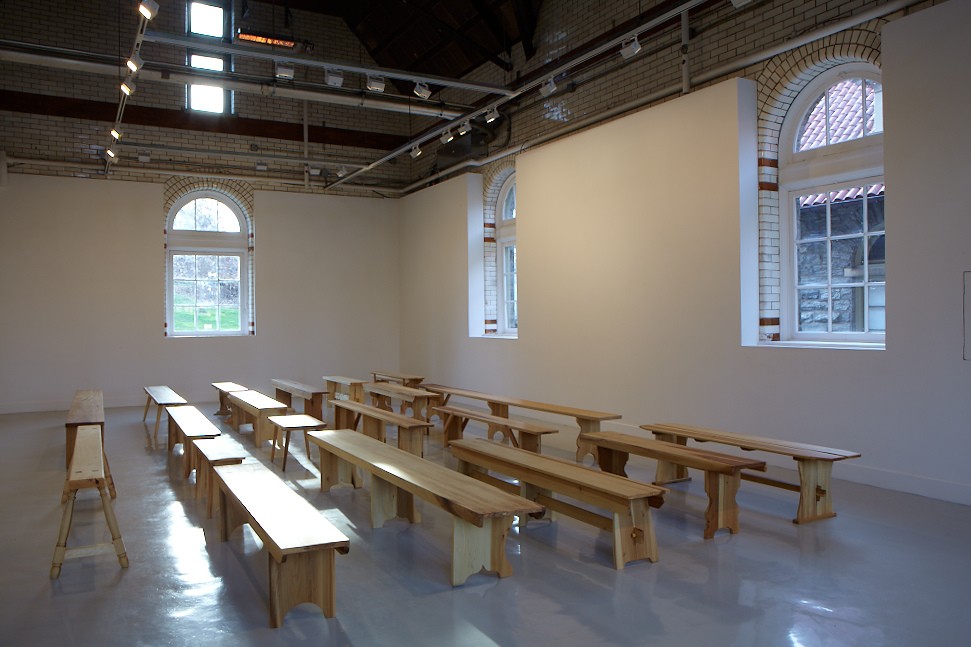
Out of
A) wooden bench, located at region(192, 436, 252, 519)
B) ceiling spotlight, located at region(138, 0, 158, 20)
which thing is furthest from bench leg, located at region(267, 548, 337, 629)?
ceiling spotlight, located at region(138, 0, 158, 20)

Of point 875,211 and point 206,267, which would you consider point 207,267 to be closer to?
point 206,267

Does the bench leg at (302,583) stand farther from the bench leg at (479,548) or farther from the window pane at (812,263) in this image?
the window pane at (812,263)

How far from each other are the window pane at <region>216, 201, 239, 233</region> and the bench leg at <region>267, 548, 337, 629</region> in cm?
930

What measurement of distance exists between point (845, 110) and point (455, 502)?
15.0ft

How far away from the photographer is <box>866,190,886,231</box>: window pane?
5512 millimetres

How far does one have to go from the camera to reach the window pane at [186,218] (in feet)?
36.4

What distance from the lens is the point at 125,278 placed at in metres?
10.5

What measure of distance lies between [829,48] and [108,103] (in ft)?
30.6

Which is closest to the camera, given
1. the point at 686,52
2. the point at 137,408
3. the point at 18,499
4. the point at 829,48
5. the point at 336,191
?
the point at 18,499

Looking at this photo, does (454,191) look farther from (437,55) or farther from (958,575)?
(958,575)

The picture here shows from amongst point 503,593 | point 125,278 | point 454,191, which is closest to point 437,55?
point 454,191

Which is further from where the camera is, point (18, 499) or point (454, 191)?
point (454, 191)

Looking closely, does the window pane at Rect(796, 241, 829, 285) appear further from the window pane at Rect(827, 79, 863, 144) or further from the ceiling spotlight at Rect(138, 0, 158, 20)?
the ceiling spotlight at Rect(138, 0, 158, 20)

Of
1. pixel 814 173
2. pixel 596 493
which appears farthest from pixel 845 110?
pixel 596 493
